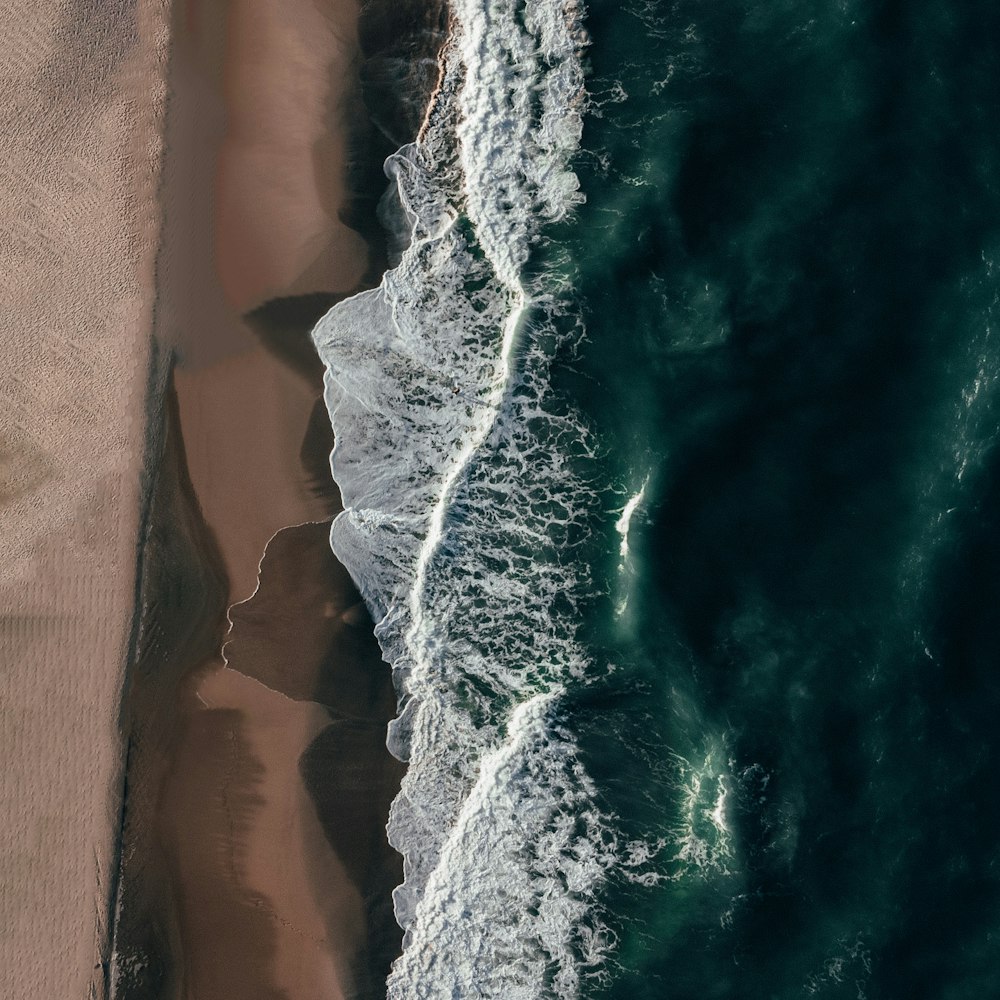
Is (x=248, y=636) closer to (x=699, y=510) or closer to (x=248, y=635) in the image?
(x=248, y=635)

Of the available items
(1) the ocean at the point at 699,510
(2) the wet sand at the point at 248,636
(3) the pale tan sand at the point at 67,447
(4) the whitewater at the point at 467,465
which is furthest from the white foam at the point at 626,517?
(3) the pale tan sand at the point at 67,447

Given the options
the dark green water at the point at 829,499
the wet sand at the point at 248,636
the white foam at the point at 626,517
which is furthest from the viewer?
the wet sand at the point at 248,636

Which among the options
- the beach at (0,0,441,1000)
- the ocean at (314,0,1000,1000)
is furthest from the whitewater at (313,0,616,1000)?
the beach at (0,0,441,1000)

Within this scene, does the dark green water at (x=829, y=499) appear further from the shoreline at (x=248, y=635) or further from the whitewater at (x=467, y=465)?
the shoreline at (x=248, y=635)

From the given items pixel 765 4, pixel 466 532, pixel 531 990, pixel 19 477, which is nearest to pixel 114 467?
pixel 19 477

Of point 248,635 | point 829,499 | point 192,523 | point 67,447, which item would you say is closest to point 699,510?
point 829,499

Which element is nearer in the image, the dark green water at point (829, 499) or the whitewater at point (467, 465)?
the dark green water at point (829, 499)
